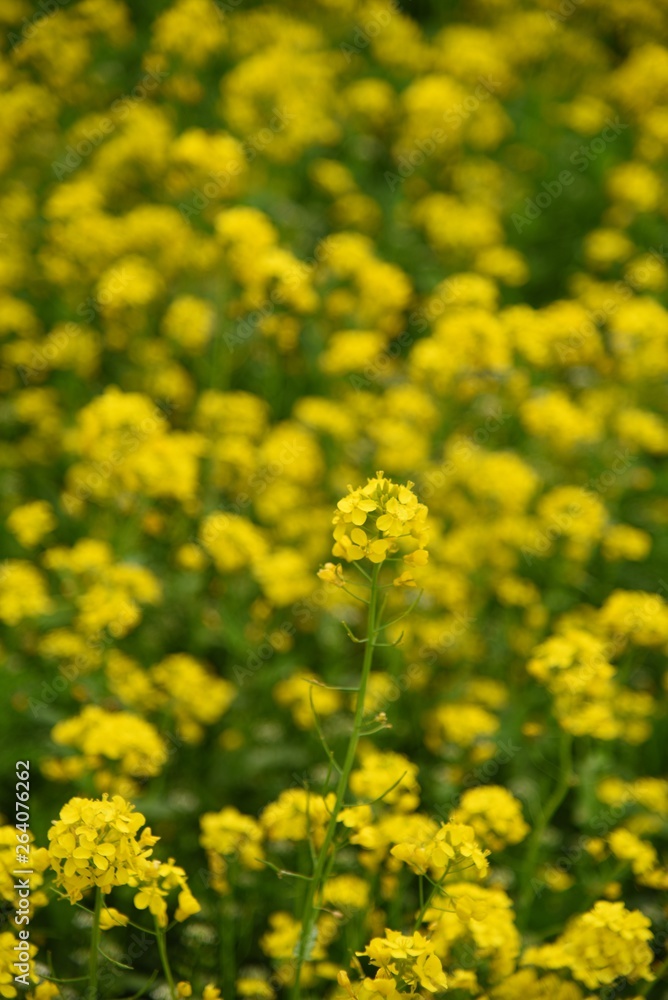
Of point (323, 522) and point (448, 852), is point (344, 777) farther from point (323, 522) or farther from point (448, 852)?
point (323, 522)

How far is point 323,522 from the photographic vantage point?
4.50m

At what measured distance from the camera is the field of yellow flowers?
8.47 ft

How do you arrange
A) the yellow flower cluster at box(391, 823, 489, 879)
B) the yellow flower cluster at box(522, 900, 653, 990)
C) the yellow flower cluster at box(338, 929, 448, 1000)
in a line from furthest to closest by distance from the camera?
1. the yellow flower cluster at box(522, 900, 653, 990)
2. the yellow flower cluster at box(391, 823, 489, 879)
3. the yellow flower cluster at box(338, 929, 448, 1000)

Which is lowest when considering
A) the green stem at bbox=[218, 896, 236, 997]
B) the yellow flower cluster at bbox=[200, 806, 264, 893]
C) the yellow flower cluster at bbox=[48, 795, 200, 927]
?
the green stem at bbox=[218, 896, 236, 997]

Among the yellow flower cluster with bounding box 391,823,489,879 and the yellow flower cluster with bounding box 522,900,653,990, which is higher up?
the yellow flower cluster with bounding box 391,823,489,879

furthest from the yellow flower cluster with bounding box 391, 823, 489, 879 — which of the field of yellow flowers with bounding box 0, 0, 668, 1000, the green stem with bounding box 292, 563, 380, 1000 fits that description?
the green stem with bounding box 292, 563, 380, 1000

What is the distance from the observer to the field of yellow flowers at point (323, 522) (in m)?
2.58

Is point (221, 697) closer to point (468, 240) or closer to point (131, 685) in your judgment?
point (131, 685)

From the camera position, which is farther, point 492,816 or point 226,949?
point 226,949

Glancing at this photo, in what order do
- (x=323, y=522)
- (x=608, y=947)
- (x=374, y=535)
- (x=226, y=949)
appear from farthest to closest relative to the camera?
1. (x=323, y=522)
2. (x=226, y=949)
3. (x=608, y=947)
4. (x=374, y=535)

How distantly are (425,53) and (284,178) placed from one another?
2346 millimetres

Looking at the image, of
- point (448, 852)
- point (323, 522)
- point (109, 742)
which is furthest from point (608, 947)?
point (323, 522)

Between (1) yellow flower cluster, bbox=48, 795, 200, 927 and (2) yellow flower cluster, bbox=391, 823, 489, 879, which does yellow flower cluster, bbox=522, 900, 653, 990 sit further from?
(1) yellow flower cluster, bbox=48, 795, 200, 927

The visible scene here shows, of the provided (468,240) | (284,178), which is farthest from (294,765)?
(284,178)
